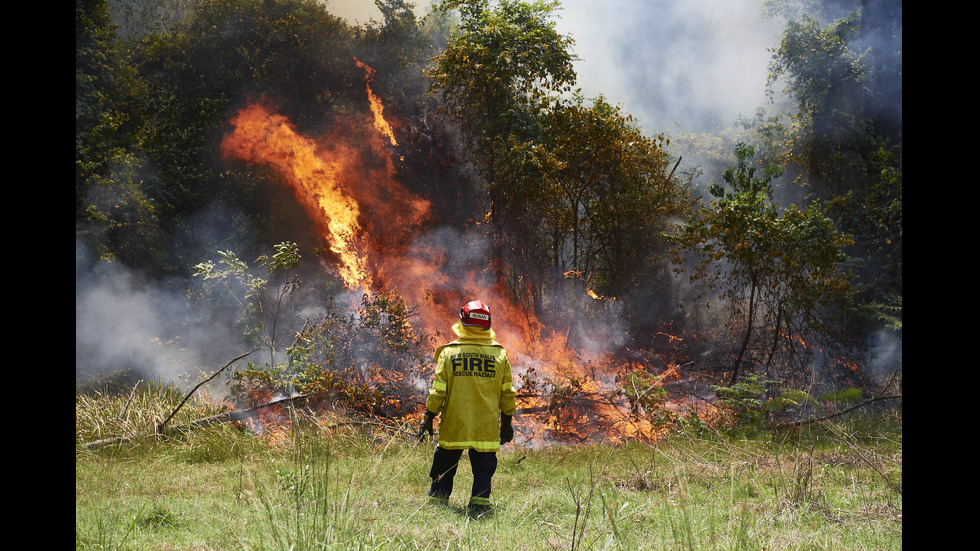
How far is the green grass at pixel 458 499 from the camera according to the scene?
11.6 ft

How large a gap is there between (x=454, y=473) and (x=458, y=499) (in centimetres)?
46

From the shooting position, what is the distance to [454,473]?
538 cm

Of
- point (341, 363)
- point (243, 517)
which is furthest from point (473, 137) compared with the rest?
point (243, 517)

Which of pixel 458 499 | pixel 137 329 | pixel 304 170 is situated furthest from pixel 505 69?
pixel 458 499

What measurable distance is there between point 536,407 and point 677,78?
8.83 m

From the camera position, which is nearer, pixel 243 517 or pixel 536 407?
pixel 243 517

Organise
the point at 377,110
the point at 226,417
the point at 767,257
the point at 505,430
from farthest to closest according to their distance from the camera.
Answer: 1. the point at 377,110
2. the point at 767,257
3. the point at 226,417
4. the point at 505,430

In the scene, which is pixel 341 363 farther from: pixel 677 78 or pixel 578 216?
pixel 677 78

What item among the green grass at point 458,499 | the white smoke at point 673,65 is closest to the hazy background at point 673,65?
the white smoke at point 673,65

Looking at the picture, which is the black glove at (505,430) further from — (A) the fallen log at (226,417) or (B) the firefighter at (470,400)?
(A) the fallen log at (226,417)

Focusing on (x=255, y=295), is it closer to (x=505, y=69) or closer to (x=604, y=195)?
(x=505, y=69)

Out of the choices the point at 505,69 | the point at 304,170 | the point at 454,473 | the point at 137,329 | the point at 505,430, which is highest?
the point at 505,69

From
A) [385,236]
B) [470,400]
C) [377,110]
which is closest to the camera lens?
[470,400]

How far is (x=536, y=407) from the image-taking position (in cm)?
1093
